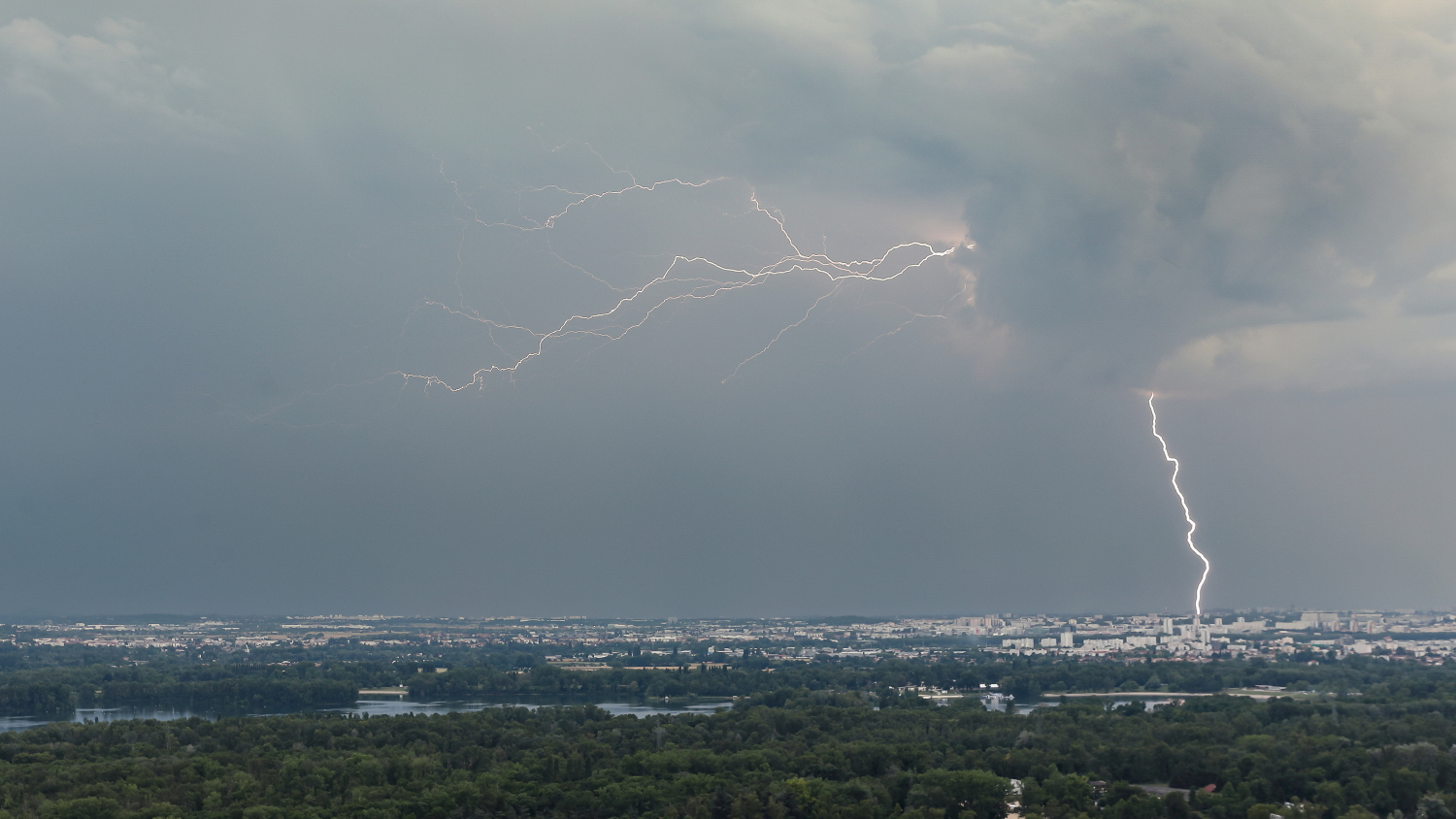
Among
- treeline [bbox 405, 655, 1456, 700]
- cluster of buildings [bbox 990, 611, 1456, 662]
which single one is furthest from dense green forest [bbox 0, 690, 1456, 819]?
cluster of buildings [bbox 990, 611, 1456, 662]

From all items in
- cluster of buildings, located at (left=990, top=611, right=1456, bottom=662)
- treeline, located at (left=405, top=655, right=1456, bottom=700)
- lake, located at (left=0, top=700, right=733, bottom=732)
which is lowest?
lake, located at (left=0, top=700, right=733, bottom=732)

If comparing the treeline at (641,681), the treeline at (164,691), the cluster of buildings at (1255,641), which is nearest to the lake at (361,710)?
the treeline at (164,691)

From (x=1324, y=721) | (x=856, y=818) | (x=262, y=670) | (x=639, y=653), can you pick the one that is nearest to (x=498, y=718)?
(x=856, y=818)

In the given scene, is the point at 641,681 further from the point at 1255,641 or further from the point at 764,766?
the point at 1255,641

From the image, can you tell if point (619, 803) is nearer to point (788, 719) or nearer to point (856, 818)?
point (856, 818)

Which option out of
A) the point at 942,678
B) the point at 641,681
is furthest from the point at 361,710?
the point at 942,678

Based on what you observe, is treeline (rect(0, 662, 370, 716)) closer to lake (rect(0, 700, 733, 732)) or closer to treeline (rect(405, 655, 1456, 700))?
lake (rect(0, 700, 733, 732))

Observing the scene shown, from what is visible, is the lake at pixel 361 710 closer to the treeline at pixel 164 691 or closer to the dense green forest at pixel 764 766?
the treeline at pixel 164 691

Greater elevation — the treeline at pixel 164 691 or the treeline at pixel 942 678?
the treeline at pixel 942 678
